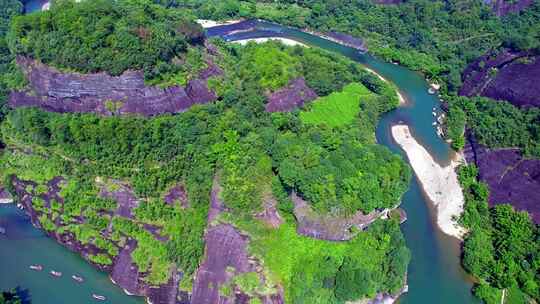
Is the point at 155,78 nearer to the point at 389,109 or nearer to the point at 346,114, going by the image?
the point at 346,114

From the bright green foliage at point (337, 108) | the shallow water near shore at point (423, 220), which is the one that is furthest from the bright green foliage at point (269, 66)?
the shallow water near shore at point (423, 220)

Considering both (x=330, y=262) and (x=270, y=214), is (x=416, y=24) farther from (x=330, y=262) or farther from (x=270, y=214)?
(x=330, y=262)

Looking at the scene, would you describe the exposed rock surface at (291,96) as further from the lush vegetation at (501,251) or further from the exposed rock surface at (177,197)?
the lush vegetation at (501,251)

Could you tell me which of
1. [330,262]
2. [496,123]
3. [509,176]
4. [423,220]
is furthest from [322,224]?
[496,123]

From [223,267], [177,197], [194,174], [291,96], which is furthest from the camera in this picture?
[291,96]

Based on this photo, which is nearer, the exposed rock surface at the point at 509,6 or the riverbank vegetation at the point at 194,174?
the riverbank vegetation at the point at 194,174

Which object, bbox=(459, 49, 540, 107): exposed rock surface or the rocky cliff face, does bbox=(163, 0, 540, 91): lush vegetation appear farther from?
the rocky cliff face
